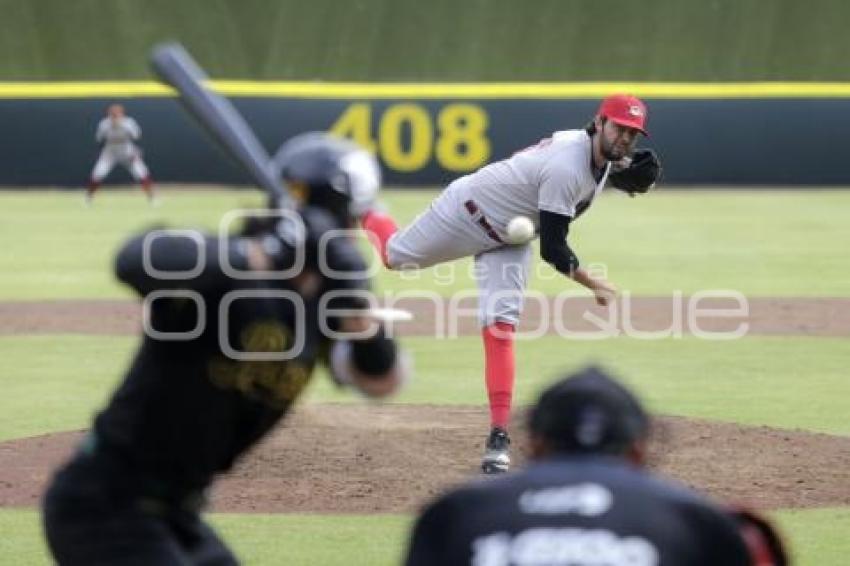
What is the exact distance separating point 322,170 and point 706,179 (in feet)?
83.7

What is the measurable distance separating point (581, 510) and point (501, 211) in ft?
20.8

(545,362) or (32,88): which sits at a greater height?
(32,88)

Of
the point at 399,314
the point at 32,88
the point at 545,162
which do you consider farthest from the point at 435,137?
the point at 399,314

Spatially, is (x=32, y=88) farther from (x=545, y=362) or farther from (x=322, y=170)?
(x=322, y=170)

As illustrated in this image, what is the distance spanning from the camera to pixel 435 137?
29.5 meters

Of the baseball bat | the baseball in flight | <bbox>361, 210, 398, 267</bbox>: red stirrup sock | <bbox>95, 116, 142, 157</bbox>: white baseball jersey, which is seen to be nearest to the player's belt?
the baseball in flight

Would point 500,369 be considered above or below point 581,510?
below

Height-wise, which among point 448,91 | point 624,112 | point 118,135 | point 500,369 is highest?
point 448,91

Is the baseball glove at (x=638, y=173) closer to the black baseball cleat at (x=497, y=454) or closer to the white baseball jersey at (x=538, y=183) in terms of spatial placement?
the white baseball jersey at (x=538, y=183)

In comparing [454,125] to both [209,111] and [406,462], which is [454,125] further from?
[209,111]

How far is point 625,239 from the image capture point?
22.4m

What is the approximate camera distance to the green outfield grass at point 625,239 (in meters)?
18.3

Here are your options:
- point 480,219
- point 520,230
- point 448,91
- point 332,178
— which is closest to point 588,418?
point 332,178

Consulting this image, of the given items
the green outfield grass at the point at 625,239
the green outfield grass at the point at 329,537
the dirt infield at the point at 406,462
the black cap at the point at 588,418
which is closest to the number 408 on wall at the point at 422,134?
the green outfield grass at the point at 625,239
